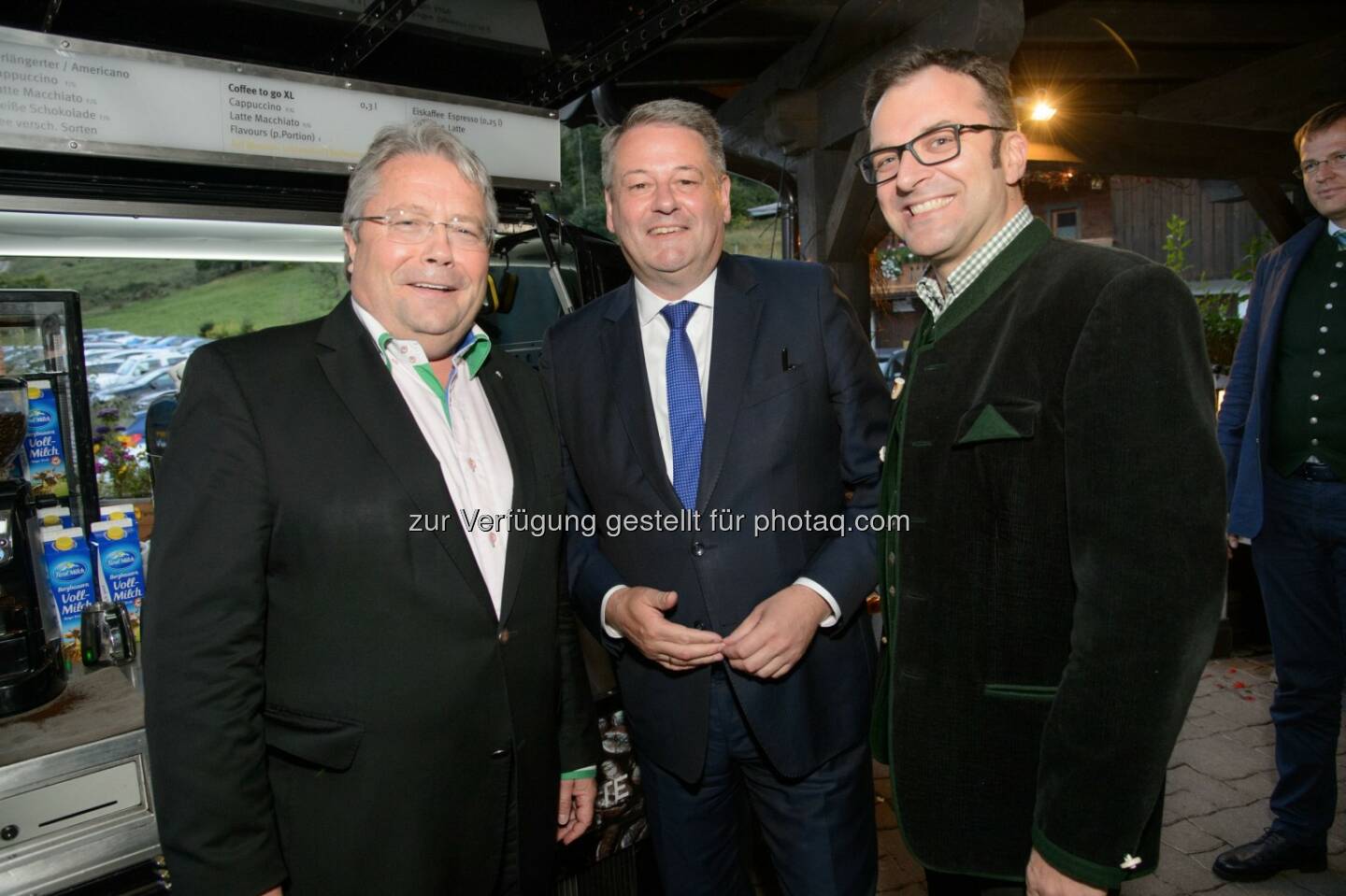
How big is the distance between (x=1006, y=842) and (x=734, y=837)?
76cm

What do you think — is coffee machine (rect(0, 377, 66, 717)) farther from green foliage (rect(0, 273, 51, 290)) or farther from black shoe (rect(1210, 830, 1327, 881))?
black shoe (rect(1210, 830, 1327, 881))

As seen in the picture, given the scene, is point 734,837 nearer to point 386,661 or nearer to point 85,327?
point 386,661

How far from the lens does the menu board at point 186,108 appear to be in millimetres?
2072

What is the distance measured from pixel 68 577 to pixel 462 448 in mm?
1310

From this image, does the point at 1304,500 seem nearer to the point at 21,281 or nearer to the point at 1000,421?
the point at 1000,421

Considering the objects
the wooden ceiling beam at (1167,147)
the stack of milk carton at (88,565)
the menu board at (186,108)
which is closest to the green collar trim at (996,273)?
the stack of milk carton at (88,565)

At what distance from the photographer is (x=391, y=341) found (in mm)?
1478

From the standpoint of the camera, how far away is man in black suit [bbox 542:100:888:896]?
5.51 feet

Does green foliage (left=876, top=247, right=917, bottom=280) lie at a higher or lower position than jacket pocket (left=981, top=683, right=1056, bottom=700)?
higher

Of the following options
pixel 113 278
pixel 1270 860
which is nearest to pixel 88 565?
pixel 113 278

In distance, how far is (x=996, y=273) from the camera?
1298 millimetres

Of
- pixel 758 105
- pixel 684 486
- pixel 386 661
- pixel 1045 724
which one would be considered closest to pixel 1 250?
pixel 386 661

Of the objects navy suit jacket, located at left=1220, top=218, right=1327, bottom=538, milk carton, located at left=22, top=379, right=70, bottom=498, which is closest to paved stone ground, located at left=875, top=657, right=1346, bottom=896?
navy suit jacket, located at left=1220, top=218, right=1327, bottom=538

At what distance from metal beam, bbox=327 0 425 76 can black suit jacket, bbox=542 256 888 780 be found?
4.57 ft
